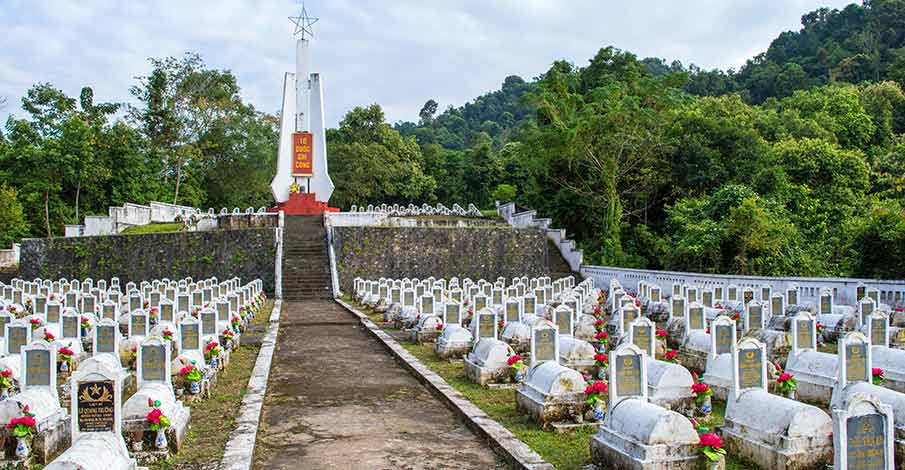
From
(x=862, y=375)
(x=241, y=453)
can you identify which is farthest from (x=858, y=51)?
(x=241, y=453)

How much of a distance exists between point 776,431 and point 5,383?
27.6 feet

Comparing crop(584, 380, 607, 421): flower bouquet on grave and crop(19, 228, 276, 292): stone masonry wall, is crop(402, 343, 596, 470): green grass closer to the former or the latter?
crop(584, 380, 607, 421): flower bouquet on grave

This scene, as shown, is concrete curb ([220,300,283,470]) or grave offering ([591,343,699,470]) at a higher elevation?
grave offering ([591,343,699,470])

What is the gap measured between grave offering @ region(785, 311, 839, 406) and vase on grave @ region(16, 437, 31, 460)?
8412 mm

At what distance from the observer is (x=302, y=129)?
47500mm

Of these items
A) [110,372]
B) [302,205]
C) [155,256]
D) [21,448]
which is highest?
[302,205]

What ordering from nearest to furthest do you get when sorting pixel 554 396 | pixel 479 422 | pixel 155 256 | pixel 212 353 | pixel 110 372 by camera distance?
1. pixel 110 372
2. pixel 554 396
3. pixel 479 422
4. pixel 212 353
5. pixel 155 256

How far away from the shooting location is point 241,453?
7.20 meters

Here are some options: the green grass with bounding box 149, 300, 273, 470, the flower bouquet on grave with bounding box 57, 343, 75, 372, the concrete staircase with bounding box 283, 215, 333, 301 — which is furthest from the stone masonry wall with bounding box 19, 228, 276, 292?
the flower bouquet on grave with bounding box 57, 343, 75, 372

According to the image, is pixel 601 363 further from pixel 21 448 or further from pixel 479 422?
pixel 21 448

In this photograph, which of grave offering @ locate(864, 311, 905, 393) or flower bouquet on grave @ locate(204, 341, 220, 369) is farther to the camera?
flower bouquet on grave @ locate(204, 341, 220, 369)

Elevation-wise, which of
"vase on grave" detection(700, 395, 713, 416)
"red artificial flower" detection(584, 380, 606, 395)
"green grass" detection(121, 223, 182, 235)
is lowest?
"vase on grave" detection(700, 395, 713, 416)

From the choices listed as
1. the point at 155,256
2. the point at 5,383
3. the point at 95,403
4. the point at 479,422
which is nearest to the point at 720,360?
the point at 479,422

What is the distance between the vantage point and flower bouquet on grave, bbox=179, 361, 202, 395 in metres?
9.77
